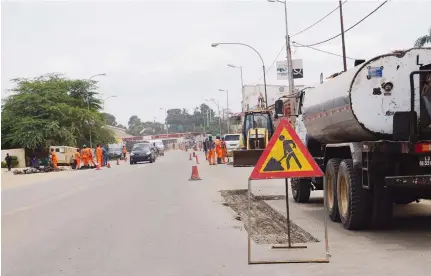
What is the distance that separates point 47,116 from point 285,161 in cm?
5338

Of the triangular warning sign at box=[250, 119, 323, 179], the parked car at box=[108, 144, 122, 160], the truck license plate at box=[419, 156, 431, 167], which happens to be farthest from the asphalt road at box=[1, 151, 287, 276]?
the parked car at box=[108, 144, 122, 160]

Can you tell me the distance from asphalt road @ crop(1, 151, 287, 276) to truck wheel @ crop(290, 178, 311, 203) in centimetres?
190

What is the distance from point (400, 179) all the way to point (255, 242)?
226 cm

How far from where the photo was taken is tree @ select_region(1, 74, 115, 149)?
55250mm

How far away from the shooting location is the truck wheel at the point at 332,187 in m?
10.8

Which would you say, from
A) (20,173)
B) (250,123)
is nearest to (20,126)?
(20,173)

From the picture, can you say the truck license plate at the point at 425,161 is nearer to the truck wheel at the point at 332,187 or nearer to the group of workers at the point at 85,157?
the truck wheel at the point at 332,187

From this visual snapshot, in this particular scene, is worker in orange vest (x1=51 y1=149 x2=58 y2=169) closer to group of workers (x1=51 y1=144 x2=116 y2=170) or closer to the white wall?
group of workers (x1=51 y1=144 x2=116 y2=170)

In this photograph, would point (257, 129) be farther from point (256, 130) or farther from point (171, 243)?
point (171, 243)

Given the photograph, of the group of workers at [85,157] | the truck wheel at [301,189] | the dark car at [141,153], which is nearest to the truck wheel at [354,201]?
the truck wheel at [301,189]

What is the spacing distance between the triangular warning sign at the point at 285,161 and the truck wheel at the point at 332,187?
3.37m

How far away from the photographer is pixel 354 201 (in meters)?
9.55

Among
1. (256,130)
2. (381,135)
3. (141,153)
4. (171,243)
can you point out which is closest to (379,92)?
(381,135)

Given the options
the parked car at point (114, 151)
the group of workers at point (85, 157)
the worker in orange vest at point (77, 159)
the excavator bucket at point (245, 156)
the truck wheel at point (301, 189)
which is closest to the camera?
the truck wheel at point (301, 189)
